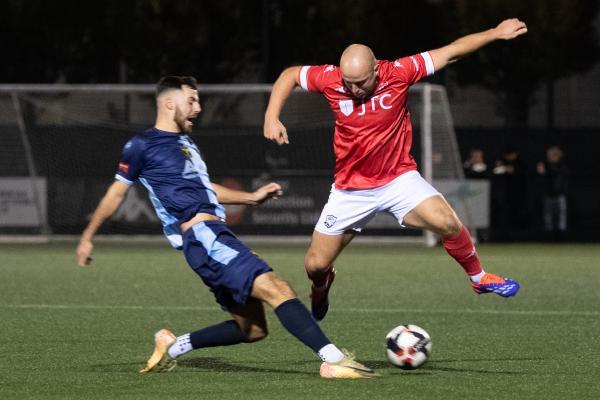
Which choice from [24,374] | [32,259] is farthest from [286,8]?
[24,374]

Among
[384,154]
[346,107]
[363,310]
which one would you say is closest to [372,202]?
[384,154]

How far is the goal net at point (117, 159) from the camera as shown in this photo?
72.7ft

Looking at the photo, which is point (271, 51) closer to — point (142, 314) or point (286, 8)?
point (286, 8)

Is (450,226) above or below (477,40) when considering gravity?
below

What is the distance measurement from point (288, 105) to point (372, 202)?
14092 mm

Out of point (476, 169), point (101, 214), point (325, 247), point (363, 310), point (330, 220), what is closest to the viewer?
point (101, 214)

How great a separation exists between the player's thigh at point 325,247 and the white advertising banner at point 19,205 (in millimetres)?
13887

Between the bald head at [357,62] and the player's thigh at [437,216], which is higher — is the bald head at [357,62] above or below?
above

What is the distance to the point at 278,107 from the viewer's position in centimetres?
883

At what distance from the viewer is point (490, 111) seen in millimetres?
34062

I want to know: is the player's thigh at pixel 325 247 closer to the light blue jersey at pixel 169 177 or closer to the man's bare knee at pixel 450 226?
the man's bare knee at pixel 450 226

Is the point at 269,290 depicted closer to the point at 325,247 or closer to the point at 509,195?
the point at 325,247

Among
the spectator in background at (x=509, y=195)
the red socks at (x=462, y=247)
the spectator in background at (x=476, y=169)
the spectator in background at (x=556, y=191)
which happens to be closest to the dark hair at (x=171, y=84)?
the red socks at (x=462, y=247)

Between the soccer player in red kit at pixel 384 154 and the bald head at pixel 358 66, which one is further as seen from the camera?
the soccer player in red kit at pixel 384 154
